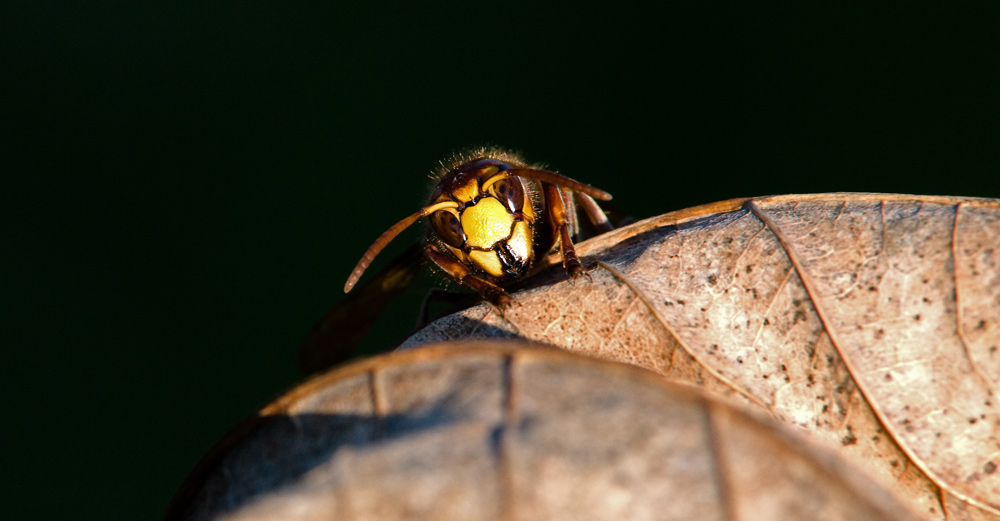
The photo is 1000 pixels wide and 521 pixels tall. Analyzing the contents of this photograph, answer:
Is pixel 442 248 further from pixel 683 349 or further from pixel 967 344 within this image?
pixel 967 344

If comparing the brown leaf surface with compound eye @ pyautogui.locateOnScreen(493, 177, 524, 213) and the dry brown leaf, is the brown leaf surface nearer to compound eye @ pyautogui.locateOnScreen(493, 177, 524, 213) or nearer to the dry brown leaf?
the dry brown leaf

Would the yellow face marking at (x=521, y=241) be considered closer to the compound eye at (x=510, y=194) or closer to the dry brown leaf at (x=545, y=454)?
the compound eye at (x=510, y=194)

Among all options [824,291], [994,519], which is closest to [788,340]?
[824,291]

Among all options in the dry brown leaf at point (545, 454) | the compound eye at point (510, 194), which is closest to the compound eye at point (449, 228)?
the compound eye at point (510, 194)

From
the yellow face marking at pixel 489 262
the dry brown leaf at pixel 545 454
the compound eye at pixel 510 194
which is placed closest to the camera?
the dry brown leaf at pixel 545 454

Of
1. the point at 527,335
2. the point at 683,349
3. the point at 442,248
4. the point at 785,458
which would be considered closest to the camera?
the point at 785,458

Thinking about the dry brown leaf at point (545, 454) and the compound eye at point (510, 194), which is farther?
the compound eye at point (510, 194)

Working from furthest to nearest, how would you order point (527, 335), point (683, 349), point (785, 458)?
point (527, 335) < point (683, 349) < point (785, 458)
